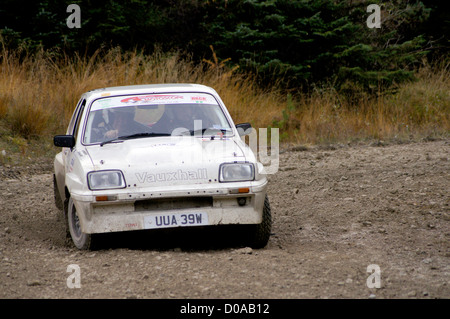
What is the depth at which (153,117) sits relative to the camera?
250 inches

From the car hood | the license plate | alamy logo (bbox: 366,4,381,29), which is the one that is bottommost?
the license plate

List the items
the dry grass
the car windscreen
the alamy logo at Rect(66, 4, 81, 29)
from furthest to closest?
the alamy logo at Rect(66, 4, 81, 29) < the dry grass < the car windscreen

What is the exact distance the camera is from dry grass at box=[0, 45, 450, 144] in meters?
12.6

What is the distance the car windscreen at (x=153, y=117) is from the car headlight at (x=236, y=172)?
874mm

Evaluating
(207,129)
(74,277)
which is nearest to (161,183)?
(74,277)

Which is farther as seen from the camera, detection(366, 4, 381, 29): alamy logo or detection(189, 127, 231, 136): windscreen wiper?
detection(366, 4, 381, 29): alamy logo

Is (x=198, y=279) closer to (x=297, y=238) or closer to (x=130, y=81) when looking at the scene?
(x=297, y=238)

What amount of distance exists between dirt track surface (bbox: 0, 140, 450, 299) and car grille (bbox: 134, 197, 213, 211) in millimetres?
394

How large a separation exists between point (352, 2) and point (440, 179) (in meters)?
9.88

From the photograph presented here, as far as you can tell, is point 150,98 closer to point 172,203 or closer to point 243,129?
point 243,129

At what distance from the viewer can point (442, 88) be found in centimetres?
1538

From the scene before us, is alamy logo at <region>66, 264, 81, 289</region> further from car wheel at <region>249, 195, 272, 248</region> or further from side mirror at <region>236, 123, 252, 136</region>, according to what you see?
side mirror at <region>236, 123, 252, 136</region>

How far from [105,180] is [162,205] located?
520mm

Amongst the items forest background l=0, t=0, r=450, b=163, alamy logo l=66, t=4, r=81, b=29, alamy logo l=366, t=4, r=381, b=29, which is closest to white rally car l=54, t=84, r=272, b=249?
forest background l=0, t=0, r=450, b=163
